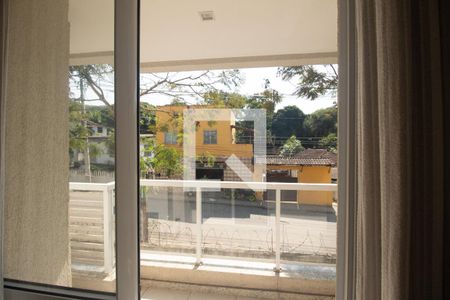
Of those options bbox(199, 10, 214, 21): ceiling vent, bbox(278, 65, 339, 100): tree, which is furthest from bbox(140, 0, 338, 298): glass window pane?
bbox(199, 10, 214, 21): ceiling vent

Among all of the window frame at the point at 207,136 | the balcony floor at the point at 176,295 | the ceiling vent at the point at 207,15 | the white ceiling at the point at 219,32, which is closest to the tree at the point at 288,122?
the white ceiling at the point at 219,32

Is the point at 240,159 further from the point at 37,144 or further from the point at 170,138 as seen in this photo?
the point at 37,144

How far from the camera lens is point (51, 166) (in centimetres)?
151

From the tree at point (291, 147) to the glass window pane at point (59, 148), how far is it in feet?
6.86

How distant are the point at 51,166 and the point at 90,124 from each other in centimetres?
32

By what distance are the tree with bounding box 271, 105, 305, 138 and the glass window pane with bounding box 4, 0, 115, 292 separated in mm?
2013

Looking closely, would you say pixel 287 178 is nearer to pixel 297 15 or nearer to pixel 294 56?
pixel 294 56

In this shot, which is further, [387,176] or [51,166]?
[51,166]

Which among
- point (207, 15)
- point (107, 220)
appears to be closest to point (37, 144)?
point (107, 220)

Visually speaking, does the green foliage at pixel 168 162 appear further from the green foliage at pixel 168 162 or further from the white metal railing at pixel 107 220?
the white metal railing at pixel 107 220

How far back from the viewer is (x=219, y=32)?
2715 mm

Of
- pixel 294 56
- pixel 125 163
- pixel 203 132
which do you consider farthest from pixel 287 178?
pixel 125 163

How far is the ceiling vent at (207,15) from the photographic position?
7.75 ft

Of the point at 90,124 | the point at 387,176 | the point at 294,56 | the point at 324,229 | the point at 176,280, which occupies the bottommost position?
the point at 176,280
